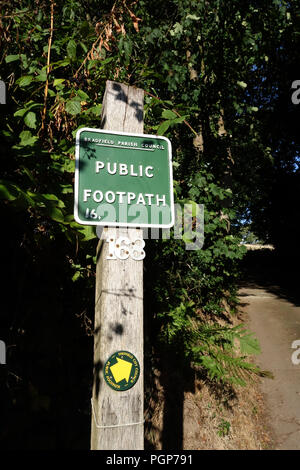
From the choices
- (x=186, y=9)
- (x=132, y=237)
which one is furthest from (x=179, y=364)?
(x=186, y=9)

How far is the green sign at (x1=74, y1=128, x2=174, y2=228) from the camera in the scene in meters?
1.63

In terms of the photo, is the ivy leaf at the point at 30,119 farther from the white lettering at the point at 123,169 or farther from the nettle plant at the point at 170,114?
the white lettering at the point at 123,169

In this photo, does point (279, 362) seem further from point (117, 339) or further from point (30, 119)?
point (30, 119)

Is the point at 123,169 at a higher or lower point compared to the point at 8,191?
higher

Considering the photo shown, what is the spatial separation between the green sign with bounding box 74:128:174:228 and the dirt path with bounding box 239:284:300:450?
4187 mm

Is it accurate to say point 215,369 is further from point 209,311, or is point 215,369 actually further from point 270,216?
point 270,216

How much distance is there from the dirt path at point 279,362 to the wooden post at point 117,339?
368 cm

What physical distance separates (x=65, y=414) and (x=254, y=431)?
298 centimetres

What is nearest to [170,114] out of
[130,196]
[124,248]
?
[130,196]

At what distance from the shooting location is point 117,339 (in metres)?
1.54

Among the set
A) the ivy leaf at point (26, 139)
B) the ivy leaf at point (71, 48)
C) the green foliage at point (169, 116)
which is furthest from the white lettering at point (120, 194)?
the ivy leaf at point (71, 48)

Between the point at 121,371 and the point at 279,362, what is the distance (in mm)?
5844

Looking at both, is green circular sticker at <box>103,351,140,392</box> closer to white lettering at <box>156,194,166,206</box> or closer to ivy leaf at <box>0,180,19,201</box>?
white lettering at <box>156,194,166,206</box>

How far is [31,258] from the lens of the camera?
245 cm
